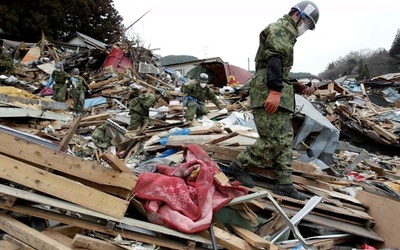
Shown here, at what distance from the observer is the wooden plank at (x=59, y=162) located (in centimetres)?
246

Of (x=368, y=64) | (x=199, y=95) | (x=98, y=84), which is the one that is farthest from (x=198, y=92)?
(x=368, y=64)

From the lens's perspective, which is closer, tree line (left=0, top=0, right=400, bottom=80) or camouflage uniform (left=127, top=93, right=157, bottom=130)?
camouflage uniform (left=127, top=93, right=157, bottom=130)

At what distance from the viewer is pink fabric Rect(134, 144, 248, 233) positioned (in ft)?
7.76

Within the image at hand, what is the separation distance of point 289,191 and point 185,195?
3.65 ft

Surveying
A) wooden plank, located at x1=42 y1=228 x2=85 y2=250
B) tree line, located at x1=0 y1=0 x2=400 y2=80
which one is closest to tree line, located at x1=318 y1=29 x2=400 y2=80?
tree line, located at x1=0 y1=0 x2=400 y2=80

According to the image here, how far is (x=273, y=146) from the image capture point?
303 cm

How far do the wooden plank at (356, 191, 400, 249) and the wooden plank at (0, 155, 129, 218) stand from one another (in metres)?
2.21

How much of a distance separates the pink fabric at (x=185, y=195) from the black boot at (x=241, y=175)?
0.38 metres

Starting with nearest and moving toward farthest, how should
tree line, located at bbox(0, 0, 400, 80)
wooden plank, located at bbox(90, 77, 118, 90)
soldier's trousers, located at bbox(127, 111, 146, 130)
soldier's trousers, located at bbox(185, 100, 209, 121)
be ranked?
soldier's trousers, located at bbox(185, 100, 209, 121) < soldier's trousers, located at bbox(127, 111, 146, 130) < wooden plank, located at bbox(90, 77, 118, 90) < tree line, located at bbox(0, 0, 400, 80)

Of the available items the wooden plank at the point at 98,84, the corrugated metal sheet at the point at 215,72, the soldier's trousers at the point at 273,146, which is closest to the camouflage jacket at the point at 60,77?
the wooden plank at the point at 98,84

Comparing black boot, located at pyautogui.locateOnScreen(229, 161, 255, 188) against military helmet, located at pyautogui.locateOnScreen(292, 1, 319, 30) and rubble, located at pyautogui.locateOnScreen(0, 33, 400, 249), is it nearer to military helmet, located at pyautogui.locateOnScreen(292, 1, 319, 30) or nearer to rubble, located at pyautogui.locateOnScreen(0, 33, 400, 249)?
rubble, located at pyautogui.locateOnScreen(0, 33, 400, 249)

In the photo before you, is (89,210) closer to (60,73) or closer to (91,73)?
(60,73)

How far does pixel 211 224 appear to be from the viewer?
2387mm

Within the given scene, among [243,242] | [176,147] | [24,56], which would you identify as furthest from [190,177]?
[24,56]
